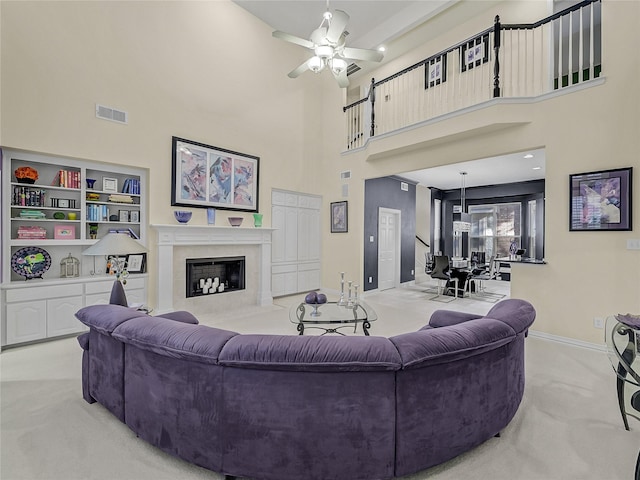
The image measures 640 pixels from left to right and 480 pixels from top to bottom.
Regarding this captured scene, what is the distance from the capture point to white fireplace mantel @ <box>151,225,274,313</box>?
460 cm

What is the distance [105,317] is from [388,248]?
6586 millimetres

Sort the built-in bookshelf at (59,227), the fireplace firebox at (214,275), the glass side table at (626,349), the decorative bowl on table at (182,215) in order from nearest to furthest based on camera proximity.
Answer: the glass side table at (626,349)
the built-in bookshelf at (59,227)
the decorative bowl on table at (182,215)
the fireplace firebox at (214,275)

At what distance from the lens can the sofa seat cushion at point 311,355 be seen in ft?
4.58

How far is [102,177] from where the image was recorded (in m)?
4.35

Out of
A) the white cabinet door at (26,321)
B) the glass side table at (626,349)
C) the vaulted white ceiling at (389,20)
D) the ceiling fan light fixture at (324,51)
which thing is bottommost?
the white cabinet door at (26,321)

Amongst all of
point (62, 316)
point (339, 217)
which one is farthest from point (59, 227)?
point (339, 217)

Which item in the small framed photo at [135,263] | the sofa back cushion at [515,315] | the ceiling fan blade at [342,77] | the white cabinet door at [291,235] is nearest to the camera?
the sofa back cushion at [515,315]

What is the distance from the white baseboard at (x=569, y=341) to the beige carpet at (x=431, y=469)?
599mm

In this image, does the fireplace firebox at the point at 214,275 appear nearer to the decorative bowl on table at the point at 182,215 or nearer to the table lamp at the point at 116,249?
the decorative bowl on table at the point at 182,215

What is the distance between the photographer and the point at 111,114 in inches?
166

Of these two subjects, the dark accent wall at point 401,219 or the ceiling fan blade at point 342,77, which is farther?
the dark accent wall at point 401,219

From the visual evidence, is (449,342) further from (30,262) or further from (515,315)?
(30,262)

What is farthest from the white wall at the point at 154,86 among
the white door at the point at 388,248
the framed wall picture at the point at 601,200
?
the framed wall picture at the point at 601,200

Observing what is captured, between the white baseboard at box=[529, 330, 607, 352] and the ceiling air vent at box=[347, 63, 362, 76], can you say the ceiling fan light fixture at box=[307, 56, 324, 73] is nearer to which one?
the ceiling air vent at box=[347, 63, 362, 76]
